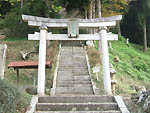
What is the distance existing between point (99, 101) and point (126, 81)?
23.6 feet

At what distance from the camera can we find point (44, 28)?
948cm

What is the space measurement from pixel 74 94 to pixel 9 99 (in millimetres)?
4548

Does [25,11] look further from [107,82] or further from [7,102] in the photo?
Answer: [7,102]

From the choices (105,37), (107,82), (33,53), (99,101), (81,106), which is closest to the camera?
(81,106)

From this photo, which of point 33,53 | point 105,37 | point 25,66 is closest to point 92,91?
A: point 105,37

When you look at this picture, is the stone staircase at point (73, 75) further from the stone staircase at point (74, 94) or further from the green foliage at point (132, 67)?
the green foliage at point (132, 67)

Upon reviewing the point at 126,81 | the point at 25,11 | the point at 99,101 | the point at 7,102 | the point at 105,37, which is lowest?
the point at 126,81

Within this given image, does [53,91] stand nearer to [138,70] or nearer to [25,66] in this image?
[25,66]

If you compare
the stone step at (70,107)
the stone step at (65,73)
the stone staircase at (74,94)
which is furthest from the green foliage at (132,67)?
the stone step at (70,107)

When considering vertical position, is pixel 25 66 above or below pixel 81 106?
above

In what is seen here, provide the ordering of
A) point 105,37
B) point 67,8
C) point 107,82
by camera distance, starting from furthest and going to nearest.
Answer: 1. point 67,8
2. point 105,37
3. point 107,82

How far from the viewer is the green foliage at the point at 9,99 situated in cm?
511

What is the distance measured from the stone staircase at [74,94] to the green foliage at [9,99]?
2.37 feet

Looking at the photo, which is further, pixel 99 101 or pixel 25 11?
pixel 25 11
